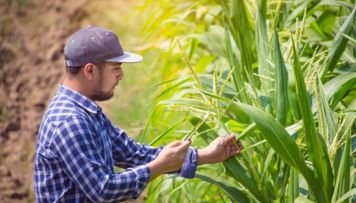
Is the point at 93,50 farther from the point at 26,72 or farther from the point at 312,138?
the point at 26,72

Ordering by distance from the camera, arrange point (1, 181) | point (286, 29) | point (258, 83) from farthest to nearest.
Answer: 1. point (1, 181)
2. point (286, 29)
3. point (258, 83)

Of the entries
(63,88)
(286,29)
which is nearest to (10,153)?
(286,29)

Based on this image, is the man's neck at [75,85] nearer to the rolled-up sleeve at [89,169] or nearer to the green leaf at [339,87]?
the rolled-up sleeve at [89,169]

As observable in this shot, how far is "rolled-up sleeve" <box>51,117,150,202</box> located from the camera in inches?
103

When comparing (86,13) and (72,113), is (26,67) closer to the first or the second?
(86,13)

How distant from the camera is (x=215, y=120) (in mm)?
2846

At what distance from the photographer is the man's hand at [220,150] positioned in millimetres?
2875

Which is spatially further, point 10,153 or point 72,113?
point 10,153

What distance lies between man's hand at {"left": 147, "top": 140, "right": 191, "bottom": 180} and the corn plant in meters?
0.11

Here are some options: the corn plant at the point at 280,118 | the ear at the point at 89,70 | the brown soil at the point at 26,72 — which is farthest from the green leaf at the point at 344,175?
the brown soil at the point at 26,72

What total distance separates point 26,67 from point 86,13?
704 mm

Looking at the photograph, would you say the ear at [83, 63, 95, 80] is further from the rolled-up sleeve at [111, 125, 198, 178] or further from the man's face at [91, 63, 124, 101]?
the rolled-up sleeve at [111, 125, 198, 178]

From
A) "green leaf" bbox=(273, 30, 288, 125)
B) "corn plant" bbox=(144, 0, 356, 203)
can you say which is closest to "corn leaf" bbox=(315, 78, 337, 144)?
"corn plant" bbox=(144, 0, 356, 203)

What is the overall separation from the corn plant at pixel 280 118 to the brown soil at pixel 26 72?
6.12 ft
